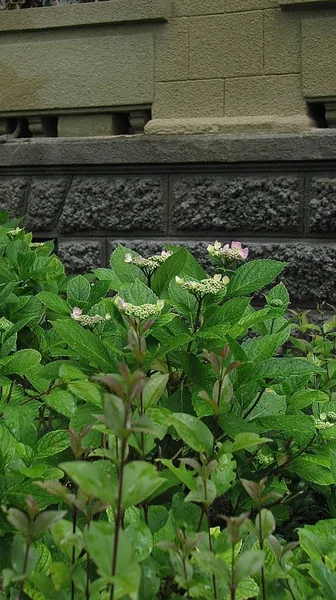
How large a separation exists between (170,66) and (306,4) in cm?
94

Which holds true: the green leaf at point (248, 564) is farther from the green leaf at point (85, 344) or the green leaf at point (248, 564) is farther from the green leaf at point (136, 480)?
the green leaf at point (85, 344)

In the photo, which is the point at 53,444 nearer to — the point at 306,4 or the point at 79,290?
the point at 79,290

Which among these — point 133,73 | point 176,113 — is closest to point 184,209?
point 176,113

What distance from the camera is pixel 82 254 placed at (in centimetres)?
539

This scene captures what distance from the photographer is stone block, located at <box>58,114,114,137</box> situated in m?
5.25

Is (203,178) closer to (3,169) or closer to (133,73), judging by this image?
(133,73)

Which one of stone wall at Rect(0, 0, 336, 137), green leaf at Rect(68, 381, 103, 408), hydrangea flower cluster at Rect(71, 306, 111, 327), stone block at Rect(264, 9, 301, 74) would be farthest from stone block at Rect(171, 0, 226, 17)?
green leaf at Rect(68, 381, 103, 408)

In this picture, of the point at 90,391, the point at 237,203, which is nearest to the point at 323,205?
the point at 237,203

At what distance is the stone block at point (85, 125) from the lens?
17.2ft

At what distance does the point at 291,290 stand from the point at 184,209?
87 cm

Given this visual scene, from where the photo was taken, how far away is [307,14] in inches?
184

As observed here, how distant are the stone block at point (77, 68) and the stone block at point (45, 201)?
0.51 m

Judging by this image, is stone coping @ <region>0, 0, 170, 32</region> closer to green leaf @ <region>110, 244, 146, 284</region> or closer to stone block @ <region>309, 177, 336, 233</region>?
stone block @ <region>309, 177, 336, 233</region>

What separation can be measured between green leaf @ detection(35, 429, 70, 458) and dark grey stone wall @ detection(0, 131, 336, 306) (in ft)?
12.2
